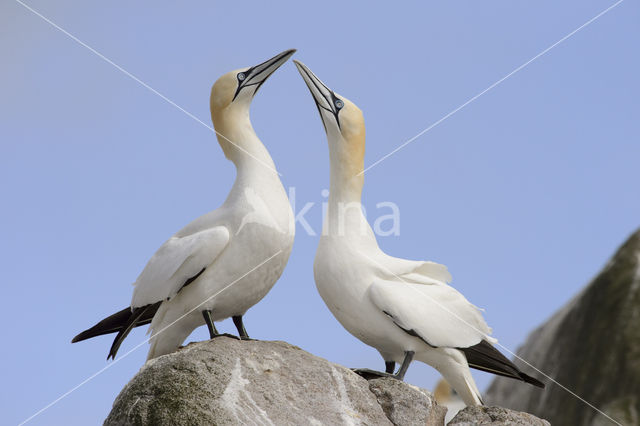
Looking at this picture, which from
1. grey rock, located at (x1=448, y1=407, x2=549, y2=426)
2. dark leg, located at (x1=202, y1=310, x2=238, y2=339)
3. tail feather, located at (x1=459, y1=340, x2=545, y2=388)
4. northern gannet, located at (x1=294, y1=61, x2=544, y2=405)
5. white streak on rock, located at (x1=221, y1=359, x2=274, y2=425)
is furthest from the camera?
tail feather, located at (x1=459, y1=340, x2=545, y2=388)

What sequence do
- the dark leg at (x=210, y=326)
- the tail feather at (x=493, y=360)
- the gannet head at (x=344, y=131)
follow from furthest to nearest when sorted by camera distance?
the gannet head at (x=344, y=131) → the tail feather at (x=493, y=360) → the dark leg at (x=210, y=326)

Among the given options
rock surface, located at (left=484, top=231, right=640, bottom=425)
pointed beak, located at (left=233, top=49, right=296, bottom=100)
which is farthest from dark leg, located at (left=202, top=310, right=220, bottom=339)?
rock surface, located at (left=484, top=231, right=640, bottom=425)

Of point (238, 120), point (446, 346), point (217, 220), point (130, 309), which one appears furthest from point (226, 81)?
point (446, 346)

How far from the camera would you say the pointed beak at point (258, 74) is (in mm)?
7480

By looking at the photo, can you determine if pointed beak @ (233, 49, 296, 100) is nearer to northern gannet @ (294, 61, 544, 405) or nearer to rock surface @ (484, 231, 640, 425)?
northern gannet @ (294, 61, 544, 405)

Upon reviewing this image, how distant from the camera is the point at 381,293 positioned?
6867 millimetres

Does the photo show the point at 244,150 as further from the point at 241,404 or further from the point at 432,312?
the point at 241,404

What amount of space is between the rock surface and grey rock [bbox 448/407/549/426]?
20.9 feet

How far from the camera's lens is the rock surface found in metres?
12.5

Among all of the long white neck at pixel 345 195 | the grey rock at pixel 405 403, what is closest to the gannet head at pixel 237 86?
the long white neck at pixel 345 195

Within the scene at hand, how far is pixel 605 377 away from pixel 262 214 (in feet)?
25.1

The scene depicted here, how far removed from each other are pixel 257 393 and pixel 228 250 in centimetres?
131

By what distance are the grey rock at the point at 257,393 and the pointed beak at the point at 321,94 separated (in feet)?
6.75

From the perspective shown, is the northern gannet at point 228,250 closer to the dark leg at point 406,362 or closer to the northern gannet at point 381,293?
the northern gannet at point 381,293
